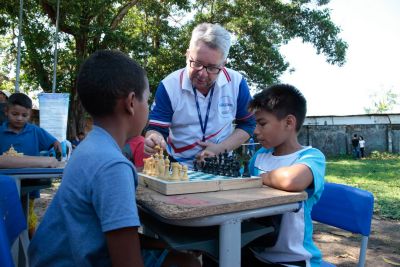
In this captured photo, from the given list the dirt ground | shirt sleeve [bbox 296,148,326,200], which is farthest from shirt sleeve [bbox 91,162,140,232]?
the dirt ground

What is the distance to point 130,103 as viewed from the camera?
140 centimetres

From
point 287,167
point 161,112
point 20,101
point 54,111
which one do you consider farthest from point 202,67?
point 54,111

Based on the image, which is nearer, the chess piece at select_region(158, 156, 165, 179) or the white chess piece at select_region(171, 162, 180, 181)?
the white chess piece at select_region(171, 162, 180, 181)

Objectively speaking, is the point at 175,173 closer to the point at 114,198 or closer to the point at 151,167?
the point at 151,167

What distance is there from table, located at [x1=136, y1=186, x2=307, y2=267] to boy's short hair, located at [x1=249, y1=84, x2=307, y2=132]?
644 mm

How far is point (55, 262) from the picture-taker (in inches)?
50.2

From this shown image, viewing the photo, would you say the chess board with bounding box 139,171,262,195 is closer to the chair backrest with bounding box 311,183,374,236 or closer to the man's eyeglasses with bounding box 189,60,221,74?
the chair backrest with bounding box 311,183,374,236

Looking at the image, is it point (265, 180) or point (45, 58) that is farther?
point (45, 58)

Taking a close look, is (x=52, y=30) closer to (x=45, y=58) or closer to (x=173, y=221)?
(x=45, y=58)

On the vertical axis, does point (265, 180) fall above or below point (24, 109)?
below

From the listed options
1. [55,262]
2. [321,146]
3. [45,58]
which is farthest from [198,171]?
[321,146]

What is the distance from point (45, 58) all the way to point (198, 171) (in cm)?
1121

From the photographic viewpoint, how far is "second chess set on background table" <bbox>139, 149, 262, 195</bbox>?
1622 mm

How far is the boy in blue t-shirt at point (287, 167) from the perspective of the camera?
1715 mm
